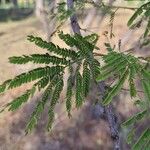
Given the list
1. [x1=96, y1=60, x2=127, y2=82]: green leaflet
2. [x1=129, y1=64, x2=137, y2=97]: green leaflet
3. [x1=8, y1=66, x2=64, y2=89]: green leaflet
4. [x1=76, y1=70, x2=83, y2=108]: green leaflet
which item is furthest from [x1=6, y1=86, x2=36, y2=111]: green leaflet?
[x1=129, y1=64, x2=137, y2=97]: green leaflet

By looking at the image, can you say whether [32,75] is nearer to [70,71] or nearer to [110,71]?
[70,71]

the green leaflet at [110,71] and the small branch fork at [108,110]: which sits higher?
the green leaflet at [110,71]

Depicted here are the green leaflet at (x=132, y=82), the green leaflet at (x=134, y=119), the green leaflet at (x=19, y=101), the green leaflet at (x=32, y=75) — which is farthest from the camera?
the green leaflet at (x=134, y=119)

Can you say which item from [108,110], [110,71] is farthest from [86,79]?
[108,110]

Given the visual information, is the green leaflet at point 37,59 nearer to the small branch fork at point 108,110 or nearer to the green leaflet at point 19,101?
the green leaflet at point 19,101

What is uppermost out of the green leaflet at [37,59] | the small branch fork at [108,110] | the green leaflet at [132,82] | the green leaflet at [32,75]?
the green leaflet at [132,82]

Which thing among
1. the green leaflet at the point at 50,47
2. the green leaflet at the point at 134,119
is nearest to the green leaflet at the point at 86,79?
the green leaflet at the point at 50,47

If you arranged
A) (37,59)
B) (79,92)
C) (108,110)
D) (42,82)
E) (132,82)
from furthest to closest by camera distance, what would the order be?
1. (108,110)
2. (79,92)
3. (42,82)
4. (37,59)
5. (132,82)

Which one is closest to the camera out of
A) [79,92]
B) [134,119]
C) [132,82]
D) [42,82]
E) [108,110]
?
[132,82]

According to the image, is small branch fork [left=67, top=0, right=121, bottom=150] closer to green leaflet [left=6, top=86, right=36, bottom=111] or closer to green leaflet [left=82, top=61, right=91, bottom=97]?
green leaflet [left=82, top=61, right=91, bottom=97]

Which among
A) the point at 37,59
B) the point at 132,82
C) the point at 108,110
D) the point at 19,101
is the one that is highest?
the point at 132,82
